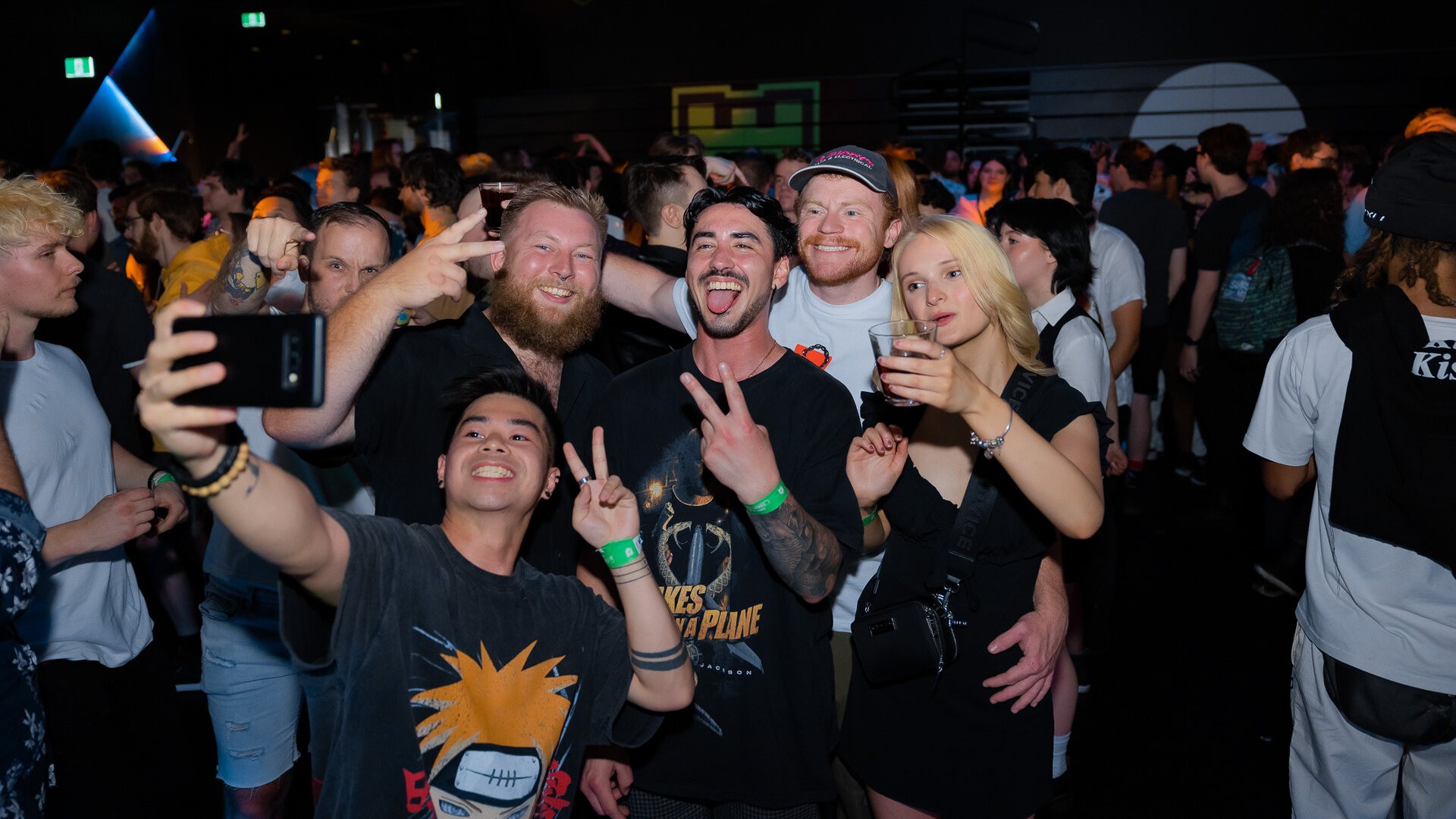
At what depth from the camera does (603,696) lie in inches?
77.5

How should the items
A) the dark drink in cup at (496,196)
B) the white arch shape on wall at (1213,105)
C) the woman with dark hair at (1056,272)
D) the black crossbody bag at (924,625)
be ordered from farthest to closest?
the white arch shape on wall at (1213,105), the woman with dark hair at (1056,272), the dark drink in cup at (496,196), the black crossbody bag at (924,625)

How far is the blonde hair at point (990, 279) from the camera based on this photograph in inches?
88.7

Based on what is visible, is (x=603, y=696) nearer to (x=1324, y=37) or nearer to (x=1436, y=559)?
(x=1436, y=559)

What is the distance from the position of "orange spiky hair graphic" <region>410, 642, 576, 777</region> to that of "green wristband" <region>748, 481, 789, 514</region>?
468mm

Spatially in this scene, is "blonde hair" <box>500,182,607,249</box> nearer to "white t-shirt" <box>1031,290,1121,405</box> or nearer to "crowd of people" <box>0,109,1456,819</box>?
"crowd of people" <box>0,109,1456,819</box>

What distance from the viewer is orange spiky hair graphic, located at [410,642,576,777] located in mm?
1790

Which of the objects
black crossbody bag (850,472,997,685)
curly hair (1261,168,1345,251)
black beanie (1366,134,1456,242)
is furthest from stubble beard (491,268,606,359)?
curly hair (1261,168,1345,251)

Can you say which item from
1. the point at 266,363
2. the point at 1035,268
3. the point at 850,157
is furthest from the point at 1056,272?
the point at 266,363

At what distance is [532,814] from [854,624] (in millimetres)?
797

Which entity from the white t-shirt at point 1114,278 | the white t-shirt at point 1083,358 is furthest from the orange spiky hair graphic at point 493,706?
the white t-shirt at point 1114,278

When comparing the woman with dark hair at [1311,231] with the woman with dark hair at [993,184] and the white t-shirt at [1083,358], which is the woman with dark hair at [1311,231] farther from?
the woman with dark hair at [993,184]

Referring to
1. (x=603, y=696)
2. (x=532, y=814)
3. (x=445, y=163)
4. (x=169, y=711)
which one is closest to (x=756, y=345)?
(x=603, y=696)

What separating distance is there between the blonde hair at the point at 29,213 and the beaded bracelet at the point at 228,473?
5.29ft

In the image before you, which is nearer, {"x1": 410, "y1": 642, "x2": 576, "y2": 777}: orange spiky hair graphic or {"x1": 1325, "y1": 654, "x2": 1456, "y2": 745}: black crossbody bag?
{"x1": 410, "y1": 642, "x2": 576, "y2": 777}: orange spiky hair graphic
